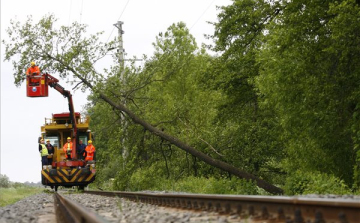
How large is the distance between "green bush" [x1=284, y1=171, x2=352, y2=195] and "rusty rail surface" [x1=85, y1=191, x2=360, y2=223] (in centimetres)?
535

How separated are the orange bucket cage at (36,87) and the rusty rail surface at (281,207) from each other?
14.0 m

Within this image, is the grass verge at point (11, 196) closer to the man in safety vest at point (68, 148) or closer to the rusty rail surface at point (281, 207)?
the man in safety vest at point (68, 148)

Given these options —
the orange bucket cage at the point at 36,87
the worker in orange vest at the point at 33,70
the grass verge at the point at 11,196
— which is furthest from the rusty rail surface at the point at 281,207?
the worker in orange vest at the point at 33,70

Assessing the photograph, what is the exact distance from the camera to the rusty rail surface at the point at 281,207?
548 centimetres

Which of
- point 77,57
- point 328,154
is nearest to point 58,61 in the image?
point 77,57

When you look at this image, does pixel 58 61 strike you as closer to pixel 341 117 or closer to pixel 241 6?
pixel 241 6

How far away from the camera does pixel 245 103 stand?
30672 mm

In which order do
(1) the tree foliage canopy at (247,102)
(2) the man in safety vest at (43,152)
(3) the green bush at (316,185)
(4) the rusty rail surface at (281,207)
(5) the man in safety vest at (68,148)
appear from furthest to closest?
(5) the man in safety vest at (68,148), (2) the man in safety vest at (43,152), (1) the tree foliage canopy at (247,102), (3) the green bush at (316,185), (4) the rusty rail surface at (281,207)

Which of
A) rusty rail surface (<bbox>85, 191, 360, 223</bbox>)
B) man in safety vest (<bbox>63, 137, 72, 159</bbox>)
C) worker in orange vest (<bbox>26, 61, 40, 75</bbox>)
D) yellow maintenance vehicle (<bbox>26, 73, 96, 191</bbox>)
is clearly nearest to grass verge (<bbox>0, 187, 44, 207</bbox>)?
yellow maintenance vehicle (<bbox>26, 73, 96, 191</bbox>)

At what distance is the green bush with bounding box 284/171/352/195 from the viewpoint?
14750 mm

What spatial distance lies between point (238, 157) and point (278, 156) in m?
4.36

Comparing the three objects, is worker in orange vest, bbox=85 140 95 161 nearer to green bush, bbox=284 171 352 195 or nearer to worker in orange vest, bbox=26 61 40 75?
worker in orange vest, bbox=26 61 40 75

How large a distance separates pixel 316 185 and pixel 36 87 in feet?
43.8

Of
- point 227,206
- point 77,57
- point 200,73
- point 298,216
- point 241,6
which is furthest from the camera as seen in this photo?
point 200,73
